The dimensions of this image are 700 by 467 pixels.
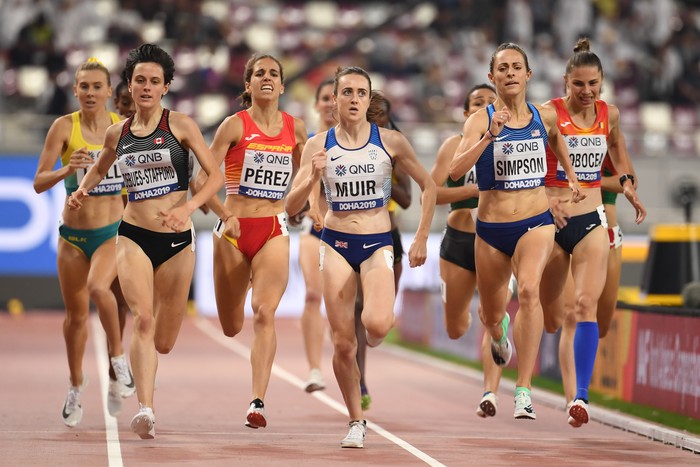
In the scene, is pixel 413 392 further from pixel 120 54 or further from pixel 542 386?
pixel 120 54

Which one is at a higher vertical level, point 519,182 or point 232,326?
point 519,182

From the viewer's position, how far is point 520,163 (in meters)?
9.48

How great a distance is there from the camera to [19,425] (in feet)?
33.7

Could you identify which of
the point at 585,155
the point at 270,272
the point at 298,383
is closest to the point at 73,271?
the point at 270,272

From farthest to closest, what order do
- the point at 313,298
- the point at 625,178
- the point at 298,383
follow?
the point at 298,383 < the point at 313,298 < the point at 625,178

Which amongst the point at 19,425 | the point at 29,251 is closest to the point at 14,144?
the point at 29,251

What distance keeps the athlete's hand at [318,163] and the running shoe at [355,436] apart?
5.56 feet

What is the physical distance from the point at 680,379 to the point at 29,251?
18.0 m

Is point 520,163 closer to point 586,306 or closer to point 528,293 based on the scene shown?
point 528,293

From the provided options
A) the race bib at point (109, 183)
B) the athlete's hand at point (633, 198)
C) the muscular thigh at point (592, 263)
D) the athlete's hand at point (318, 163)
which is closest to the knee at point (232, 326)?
the race bib at point (109, 183)

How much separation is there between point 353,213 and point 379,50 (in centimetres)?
2003

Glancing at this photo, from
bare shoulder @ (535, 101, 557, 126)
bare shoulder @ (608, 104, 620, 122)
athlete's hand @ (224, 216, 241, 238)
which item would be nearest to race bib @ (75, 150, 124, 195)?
athlete's hand @ (224, 216, 241, 238)

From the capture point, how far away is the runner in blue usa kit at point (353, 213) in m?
9.00

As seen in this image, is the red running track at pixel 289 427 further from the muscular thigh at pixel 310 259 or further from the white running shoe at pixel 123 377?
the muscular thigh at pixel 310 259
